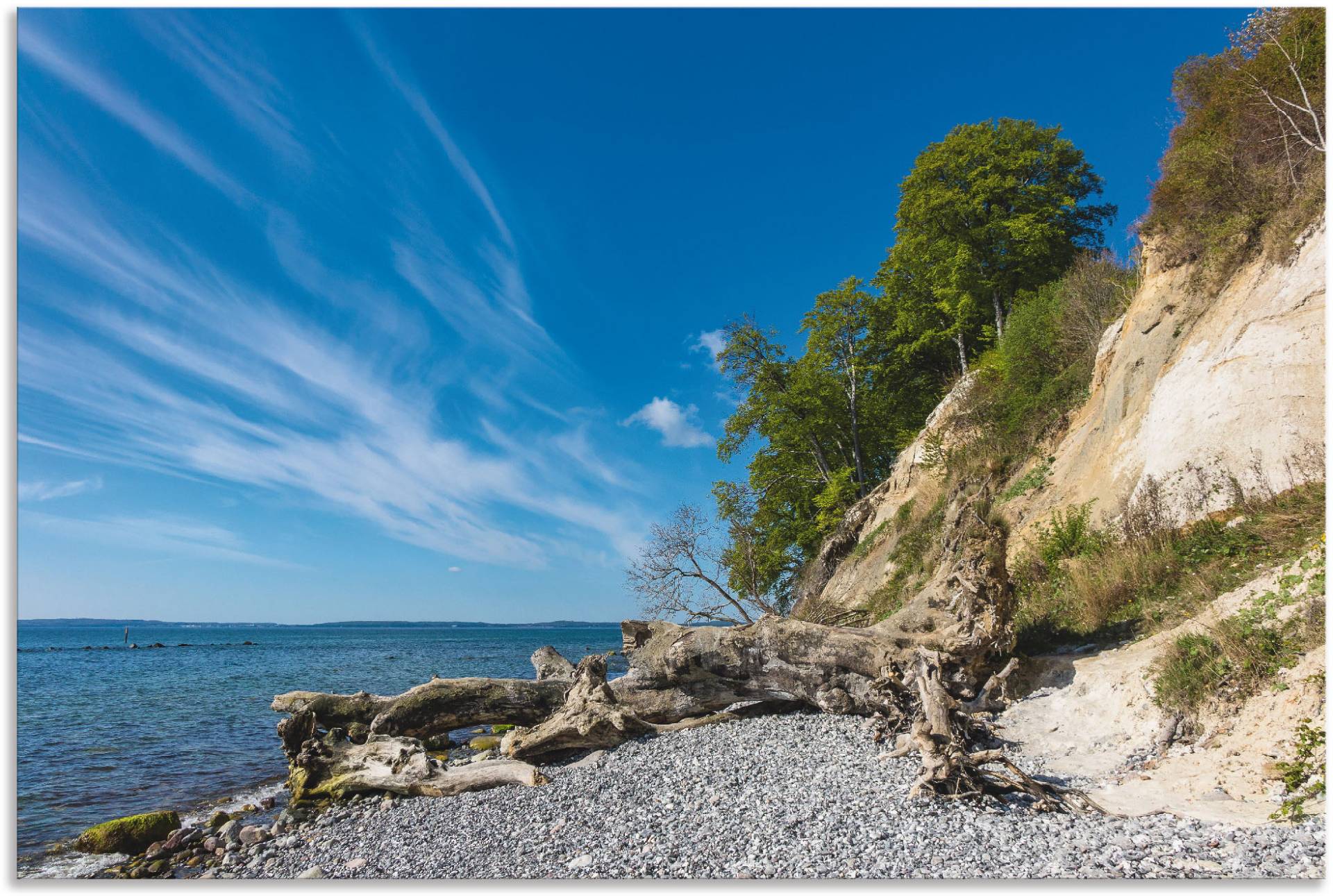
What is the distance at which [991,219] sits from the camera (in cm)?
2428

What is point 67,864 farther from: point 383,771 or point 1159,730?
point 1159,730

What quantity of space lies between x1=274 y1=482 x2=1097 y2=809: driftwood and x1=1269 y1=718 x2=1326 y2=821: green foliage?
136 inches

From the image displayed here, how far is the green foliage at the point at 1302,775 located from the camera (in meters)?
5.04

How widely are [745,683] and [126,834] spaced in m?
9.39

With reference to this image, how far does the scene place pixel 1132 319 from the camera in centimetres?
1495

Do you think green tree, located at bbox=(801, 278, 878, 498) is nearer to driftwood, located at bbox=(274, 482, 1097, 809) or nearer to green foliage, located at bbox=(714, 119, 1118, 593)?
green foliage, located at bbox=(714, 119, 1118, 593)

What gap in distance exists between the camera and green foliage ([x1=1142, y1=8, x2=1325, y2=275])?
11.5 metres

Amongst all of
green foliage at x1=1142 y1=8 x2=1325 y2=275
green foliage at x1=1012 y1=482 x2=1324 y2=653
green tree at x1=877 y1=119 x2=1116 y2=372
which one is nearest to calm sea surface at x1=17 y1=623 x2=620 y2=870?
green foliage at x1=1012 y1=482 x2=1324 y2=653

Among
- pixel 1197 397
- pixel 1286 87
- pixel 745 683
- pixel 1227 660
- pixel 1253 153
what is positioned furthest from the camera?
pixel 1253 153

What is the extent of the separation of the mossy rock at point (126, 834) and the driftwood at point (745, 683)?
5.95 ft

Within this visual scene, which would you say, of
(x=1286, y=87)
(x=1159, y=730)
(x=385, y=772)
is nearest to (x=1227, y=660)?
(x=1159, y=730)

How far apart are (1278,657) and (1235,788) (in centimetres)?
155

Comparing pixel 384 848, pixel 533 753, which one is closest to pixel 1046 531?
pixel 533 753

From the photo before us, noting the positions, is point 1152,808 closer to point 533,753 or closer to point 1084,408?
point 533,753
